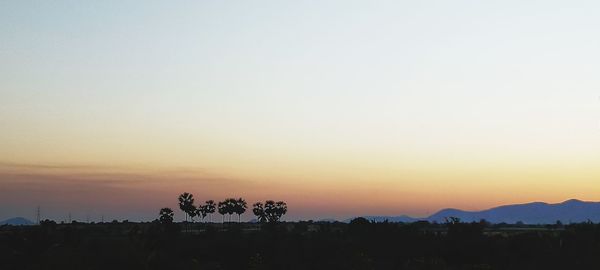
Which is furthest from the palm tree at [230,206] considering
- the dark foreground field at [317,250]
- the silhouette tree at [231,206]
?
the dark foreground field at [317,250]

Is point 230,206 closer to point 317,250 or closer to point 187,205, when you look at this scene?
point 187,205

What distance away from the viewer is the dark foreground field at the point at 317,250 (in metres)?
42.2

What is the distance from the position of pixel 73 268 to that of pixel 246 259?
55.6 ft

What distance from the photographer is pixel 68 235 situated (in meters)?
60.3

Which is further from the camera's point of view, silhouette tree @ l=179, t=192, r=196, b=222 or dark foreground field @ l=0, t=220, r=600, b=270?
silhouette tree @ l=179, t=192, r=196, b=222

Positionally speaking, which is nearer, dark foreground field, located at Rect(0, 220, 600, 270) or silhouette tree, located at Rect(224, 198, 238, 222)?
dark foreground field, located at Rect(0, 220, 600, 270)

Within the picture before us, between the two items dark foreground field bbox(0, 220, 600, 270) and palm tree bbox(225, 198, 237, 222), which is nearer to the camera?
dark foreground field bbox(0, 220, 600, 270)

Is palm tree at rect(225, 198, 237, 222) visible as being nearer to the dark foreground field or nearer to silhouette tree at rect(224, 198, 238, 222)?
silhouette tree at rect(224, 198, 238, 222)

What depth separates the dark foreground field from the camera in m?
42.2

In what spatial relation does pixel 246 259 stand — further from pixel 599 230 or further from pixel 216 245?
pixel 599 230

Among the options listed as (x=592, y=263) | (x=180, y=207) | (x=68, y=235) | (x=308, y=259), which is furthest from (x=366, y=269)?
(x=180, y=207)

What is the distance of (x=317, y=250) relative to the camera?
52656 millimetres

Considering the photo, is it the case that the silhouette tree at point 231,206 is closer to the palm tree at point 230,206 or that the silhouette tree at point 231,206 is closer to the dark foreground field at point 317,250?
the palm tree at point 230,206

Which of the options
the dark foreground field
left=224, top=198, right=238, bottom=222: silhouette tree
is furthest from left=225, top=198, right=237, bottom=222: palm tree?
the dark foreground field
